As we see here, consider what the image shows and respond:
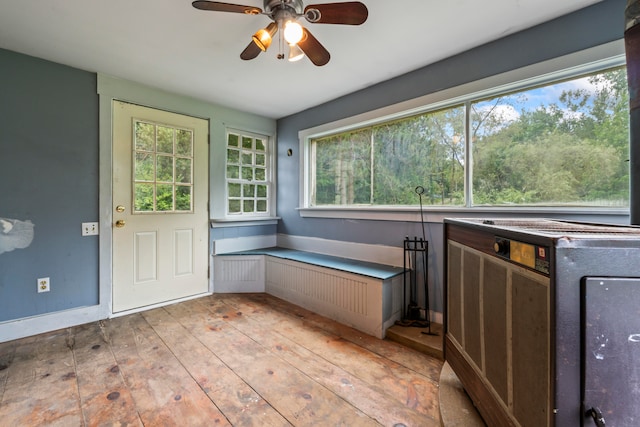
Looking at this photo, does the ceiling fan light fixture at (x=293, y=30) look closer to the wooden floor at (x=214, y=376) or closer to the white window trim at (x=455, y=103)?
the white window trim at (x=455, y=103)

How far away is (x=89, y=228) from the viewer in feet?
8.70

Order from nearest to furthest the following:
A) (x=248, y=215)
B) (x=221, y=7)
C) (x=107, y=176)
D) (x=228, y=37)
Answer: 1. (x=221, y=7)
2. (x=228, y=37)
3. (x=107, y=176)
4. (x=248, y=215)

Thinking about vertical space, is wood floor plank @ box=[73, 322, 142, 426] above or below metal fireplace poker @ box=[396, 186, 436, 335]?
below

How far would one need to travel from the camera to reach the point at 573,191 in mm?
1861

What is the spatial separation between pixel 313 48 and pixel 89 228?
2638 mm

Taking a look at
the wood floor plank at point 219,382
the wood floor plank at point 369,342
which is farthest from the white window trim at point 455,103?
the wood floor plank at point 219,382

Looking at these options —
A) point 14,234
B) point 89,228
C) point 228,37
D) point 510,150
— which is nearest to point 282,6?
point 228,37

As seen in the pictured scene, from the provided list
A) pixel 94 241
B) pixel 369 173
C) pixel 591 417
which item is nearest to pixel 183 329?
pixel 94 241

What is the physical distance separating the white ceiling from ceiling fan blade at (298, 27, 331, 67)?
352 mm

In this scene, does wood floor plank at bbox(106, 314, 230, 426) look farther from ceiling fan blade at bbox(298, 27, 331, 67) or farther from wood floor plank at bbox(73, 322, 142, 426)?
ceiling fan blade at bbox(298, 27, 331, 67)

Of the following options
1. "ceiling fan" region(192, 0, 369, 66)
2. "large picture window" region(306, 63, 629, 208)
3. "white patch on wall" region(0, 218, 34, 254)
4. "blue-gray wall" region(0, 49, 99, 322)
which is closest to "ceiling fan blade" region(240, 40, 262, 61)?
"ceiling fan" region(192, 0, 369, 66)

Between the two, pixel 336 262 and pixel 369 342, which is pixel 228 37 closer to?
pixel 336 262

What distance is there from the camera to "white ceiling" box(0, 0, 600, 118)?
1.79 meters

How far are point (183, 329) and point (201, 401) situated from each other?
1.07m
